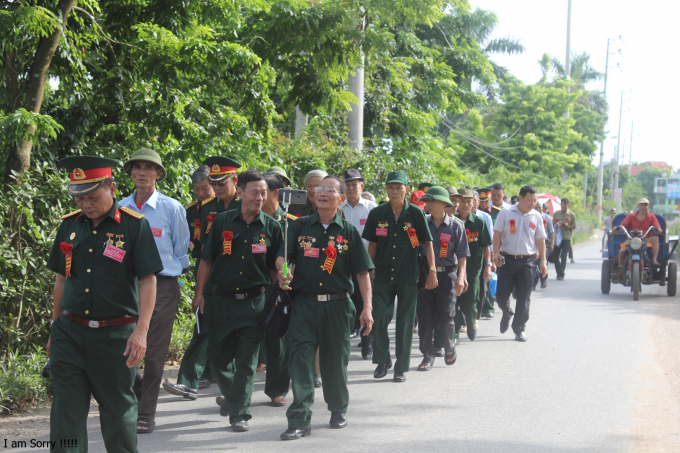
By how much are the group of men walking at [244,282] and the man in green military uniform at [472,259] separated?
2 cm

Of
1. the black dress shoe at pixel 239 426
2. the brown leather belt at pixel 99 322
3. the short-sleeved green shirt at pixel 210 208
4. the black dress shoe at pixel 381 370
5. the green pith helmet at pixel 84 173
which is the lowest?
the black dress shoe at pixel 239 426

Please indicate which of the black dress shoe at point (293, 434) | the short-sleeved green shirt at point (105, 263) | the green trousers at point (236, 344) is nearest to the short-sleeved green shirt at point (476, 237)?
the green trousers at point (236, 344)

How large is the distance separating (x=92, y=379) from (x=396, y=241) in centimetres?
405

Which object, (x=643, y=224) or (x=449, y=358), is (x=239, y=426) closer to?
(x=449, y=358)

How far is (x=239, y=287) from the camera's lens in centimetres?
574

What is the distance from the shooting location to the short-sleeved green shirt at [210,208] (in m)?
6.81

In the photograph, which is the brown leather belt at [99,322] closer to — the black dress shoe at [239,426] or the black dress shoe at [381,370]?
the black dress shoe at [239,426]

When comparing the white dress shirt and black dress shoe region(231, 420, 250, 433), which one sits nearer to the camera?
black dress shoe region(231, 420, 250, 433)

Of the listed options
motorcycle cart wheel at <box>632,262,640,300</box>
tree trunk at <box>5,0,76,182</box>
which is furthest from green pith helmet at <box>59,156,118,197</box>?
motorcycle cart wheel at <box>632,262,640,300</box>

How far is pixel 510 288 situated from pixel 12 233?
6.47m

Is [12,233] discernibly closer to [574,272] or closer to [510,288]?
[510,288]

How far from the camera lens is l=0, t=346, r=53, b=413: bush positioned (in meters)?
6.01

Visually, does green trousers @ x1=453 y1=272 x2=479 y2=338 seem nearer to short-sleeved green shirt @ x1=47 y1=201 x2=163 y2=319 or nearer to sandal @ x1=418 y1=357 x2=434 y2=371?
sandal @ x1=418 y1=357 x2=434 y2=371

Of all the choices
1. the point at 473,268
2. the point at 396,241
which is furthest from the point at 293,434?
the point at 473,268
